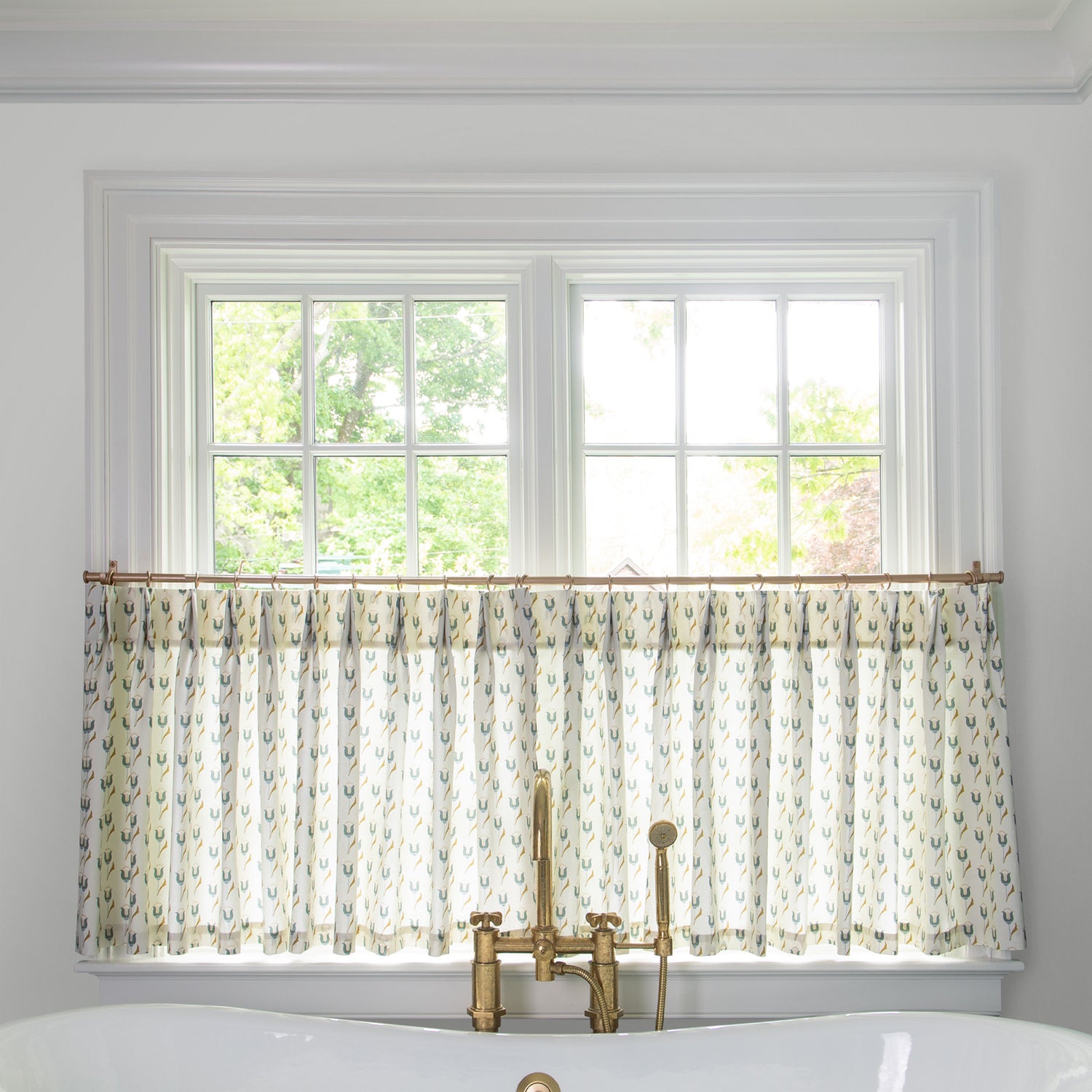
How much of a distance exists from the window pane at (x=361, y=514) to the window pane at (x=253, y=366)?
0.56 ft

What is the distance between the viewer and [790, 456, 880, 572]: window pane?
6.22ft

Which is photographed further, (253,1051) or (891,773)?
(891,773)

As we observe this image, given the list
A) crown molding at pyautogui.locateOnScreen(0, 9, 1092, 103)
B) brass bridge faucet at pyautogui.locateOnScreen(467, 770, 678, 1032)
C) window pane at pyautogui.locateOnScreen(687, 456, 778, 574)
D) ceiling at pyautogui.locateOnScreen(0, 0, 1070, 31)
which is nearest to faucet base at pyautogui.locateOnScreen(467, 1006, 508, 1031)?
brass bridge faucet at pyautogui.locateOnScreen(467, 770, 678, 1032)

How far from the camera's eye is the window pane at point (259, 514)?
6.19 feet

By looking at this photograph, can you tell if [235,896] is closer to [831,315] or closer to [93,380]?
[93,380]

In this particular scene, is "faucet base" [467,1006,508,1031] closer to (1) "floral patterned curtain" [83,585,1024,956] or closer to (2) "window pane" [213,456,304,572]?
(1) "floral patterned curtain" [83,585,1024,956]

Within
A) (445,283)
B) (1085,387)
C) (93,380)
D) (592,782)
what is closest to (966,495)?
(1085,387)

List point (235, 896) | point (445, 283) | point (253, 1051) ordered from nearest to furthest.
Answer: point (253, 1051) → point (235, 896) → point (445, 283)

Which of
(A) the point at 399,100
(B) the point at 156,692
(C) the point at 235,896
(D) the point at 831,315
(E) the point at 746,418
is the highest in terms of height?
(A) the point at 399,100

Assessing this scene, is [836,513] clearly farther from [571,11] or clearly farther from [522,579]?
[571,11]

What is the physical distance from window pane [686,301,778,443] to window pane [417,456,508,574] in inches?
18.1

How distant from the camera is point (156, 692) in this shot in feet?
5.71

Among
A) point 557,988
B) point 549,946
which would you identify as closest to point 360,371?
point 549,946

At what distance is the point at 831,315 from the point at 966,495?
50 cm
